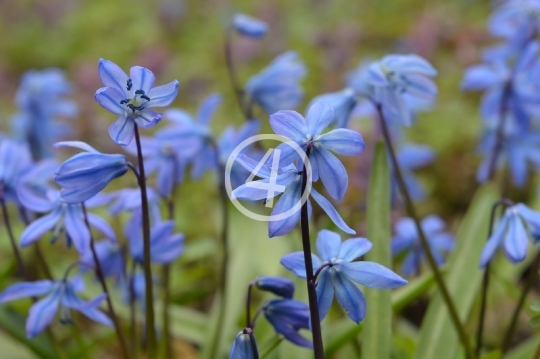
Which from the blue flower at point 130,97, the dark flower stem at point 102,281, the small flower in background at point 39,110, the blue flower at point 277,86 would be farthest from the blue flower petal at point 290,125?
the small flower in background at point 39,110

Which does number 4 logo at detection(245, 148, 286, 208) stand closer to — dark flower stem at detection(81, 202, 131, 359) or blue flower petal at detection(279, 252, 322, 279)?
blue flower petal at detection(279, 252, 322, 279)

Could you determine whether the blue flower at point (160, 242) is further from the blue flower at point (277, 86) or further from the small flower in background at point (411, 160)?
the small flower in background at point (411, 160)

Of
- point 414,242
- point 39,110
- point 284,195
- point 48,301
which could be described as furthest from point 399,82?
point 39,110

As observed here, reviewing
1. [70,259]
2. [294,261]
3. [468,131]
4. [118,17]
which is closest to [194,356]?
[70,259]

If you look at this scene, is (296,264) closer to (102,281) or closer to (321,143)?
(321,143)

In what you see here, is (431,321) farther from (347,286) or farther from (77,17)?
(77,17)

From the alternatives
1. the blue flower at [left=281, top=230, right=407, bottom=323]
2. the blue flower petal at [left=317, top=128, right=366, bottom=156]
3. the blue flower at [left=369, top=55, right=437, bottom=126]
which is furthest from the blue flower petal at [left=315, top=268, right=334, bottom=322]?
the blue flower at [left=369, top=55, right=437, bottom=126]
